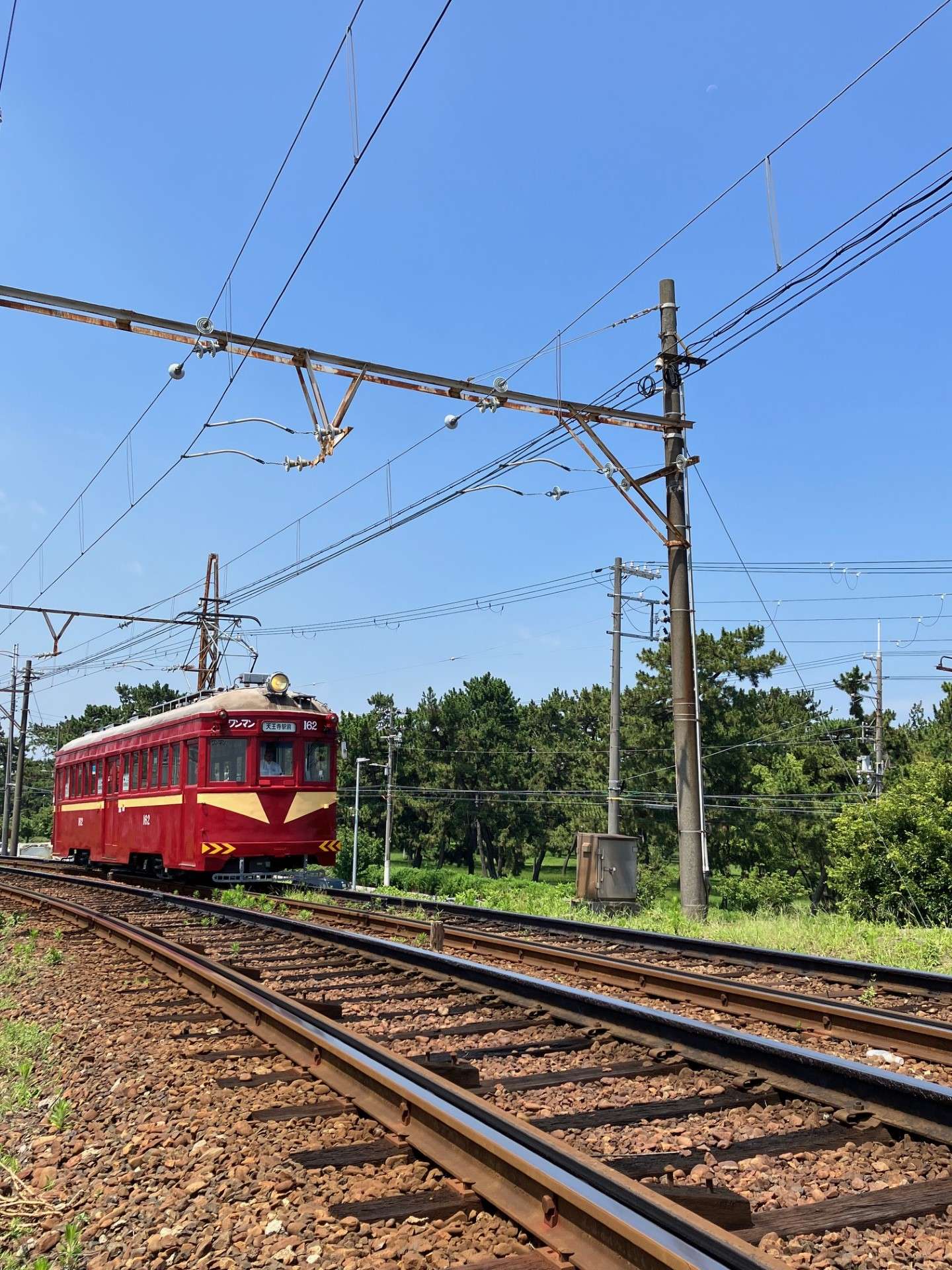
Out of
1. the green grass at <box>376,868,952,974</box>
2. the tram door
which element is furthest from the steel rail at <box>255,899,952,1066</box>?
the tram door

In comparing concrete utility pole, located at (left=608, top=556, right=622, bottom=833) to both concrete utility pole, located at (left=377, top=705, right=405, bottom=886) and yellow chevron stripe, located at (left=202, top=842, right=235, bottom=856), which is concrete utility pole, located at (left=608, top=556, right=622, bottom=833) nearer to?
yellow chevron stripe, located at (left=202, top=842, right=235, bottom=856)

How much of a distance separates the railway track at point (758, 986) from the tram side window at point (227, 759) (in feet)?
17.6

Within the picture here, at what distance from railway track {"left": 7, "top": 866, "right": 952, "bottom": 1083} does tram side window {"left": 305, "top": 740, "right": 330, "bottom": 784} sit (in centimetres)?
558

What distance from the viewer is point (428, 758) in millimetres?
85562

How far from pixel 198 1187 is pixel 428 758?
82.1 metres

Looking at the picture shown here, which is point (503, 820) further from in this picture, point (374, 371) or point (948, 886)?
point (374, 371)

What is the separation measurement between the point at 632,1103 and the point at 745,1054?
739mm

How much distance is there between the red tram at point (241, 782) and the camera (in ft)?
53.8

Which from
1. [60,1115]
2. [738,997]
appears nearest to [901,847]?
[738,997]

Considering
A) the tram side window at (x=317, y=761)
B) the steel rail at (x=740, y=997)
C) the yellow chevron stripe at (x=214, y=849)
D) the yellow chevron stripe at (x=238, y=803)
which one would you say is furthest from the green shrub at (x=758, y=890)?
the steel rail at (x=740, y=997)

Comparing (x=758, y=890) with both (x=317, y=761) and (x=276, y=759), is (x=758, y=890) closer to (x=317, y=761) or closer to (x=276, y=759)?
(x=317, y=761)

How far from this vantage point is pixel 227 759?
1650cm

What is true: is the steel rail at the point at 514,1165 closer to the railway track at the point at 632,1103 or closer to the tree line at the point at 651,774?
the railway track at the point at 632,1103

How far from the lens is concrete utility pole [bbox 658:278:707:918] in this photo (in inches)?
541
